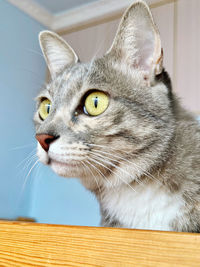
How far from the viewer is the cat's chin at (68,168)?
2.12ft

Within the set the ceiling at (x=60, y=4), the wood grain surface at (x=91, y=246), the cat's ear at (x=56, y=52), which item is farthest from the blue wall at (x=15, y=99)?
the wood grain surface at (x=91, y=246)

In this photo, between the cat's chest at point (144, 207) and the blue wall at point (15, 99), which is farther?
the blue wall at point (15, 99)

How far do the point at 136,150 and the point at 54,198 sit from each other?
157 cm

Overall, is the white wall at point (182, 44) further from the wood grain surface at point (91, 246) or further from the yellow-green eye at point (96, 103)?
the wood grain surface at point (91, 246)

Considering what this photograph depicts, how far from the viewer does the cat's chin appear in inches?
25.5

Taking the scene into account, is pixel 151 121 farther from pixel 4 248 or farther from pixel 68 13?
pixel 68 13

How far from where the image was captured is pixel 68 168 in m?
0.65

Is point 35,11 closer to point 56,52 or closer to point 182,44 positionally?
point 182,44

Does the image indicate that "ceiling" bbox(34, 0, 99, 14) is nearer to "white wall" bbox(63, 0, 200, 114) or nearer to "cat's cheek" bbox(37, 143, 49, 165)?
"white wall" bbox(63, 0, 200, 114)

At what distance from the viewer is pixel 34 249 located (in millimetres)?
453

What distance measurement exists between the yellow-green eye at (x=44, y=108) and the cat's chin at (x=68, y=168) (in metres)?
0.22

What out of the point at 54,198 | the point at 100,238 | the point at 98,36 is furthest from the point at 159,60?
the point at 98,36

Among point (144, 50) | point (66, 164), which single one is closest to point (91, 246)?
point (66, 164)

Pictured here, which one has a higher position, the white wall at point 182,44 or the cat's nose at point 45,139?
the white wall at point 182,44
